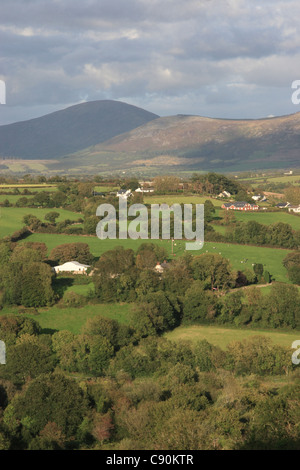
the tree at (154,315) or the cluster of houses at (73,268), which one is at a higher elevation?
Answer: the cluster of houses at (73,268)

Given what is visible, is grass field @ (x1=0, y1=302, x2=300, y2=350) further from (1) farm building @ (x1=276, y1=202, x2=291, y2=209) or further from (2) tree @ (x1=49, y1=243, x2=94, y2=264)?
(1) farm building @ (x1=276, y1=202, x2=291, y2=209)

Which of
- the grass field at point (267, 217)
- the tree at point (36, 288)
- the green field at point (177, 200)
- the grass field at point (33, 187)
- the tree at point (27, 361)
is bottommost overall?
the tree at point (27, 361)

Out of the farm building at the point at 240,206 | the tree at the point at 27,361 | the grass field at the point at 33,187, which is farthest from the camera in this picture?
the grass field at the point at 33,187

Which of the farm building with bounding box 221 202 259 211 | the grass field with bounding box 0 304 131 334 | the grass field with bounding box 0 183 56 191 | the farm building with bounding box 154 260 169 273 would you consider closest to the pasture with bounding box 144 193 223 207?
the farm building with bounding box 221 202 259 211

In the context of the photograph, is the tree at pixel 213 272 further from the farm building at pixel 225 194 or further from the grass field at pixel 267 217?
the farm building at pixel 225 194

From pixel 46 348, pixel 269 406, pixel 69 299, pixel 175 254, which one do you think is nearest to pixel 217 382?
pixel 269 406

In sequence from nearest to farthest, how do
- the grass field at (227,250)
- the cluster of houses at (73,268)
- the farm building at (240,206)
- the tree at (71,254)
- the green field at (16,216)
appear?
the cluster of houses at (73,268)
the tree at (71,254)
the grass field at (227,250)
the green field at (16,216)
the farm building at (240,206)

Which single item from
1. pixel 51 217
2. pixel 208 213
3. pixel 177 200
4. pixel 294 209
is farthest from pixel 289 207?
pixel 51 217

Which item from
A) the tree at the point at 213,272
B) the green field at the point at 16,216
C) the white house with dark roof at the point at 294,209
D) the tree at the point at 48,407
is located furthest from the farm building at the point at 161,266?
the white house with dark roof at the point at 294,209
